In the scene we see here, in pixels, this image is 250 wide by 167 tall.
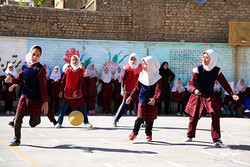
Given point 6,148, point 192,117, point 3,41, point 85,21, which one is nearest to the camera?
point 6,148

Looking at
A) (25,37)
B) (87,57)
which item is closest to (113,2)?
(87,57)

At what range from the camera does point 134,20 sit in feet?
58.0

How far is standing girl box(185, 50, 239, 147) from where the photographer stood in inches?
287

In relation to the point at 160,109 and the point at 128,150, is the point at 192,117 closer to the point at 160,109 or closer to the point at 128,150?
the point at 128,150

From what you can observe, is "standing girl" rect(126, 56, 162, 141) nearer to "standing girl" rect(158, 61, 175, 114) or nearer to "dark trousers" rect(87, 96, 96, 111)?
"dark trousers" rect(87, 96, 96, 111)

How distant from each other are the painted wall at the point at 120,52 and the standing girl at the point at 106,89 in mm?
725

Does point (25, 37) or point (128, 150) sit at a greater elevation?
point (25, 37)

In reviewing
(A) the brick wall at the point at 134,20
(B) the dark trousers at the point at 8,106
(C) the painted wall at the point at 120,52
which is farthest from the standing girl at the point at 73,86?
(A) the brick wall at the point at 134,20

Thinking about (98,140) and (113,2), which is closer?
(98,140)

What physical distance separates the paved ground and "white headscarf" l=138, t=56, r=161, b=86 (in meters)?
1.19

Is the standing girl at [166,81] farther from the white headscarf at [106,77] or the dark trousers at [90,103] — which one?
the dark trousers at [90,103]

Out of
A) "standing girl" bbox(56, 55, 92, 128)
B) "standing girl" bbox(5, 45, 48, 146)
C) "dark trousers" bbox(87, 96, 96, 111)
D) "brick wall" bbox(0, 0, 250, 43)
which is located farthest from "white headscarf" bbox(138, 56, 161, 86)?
"brick wall" bbox(0, 0, 250, 43)

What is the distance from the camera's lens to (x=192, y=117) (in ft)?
24.8

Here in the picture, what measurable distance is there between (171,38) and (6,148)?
A: 12.7m
